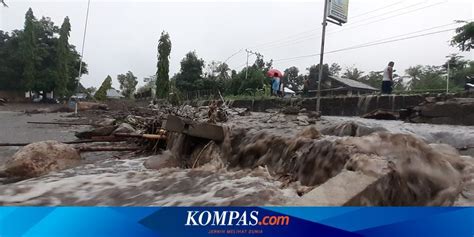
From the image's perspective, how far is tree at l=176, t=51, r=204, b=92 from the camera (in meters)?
16.2

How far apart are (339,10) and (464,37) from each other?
34.0 feet

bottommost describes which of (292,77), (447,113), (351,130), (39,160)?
(39,160)

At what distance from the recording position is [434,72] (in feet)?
84.8

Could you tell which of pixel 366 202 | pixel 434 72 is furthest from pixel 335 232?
pixel 434 72

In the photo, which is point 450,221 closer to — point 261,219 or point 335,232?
point 335,232

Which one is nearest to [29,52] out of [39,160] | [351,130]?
[39,160]

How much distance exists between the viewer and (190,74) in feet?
55.2

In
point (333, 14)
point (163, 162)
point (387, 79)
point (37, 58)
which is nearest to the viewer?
point (163, 162)

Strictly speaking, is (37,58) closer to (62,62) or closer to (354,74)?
(62,62)

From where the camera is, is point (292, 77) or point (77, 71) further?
point (292, 77)

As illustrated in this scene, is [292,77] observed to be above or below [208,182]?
above

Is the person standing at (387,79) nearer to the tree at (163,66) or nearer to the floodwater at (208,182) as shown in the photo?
the floodwater at (208,182)

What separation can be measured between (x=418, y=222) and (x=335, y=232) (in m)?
0.36

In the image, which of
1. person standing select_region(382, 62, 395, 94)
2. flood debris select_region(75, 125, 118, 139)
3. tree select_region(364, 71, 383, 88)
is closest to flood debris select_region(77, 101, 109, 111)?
flood debris select_region(75, 125, 118, 139)
